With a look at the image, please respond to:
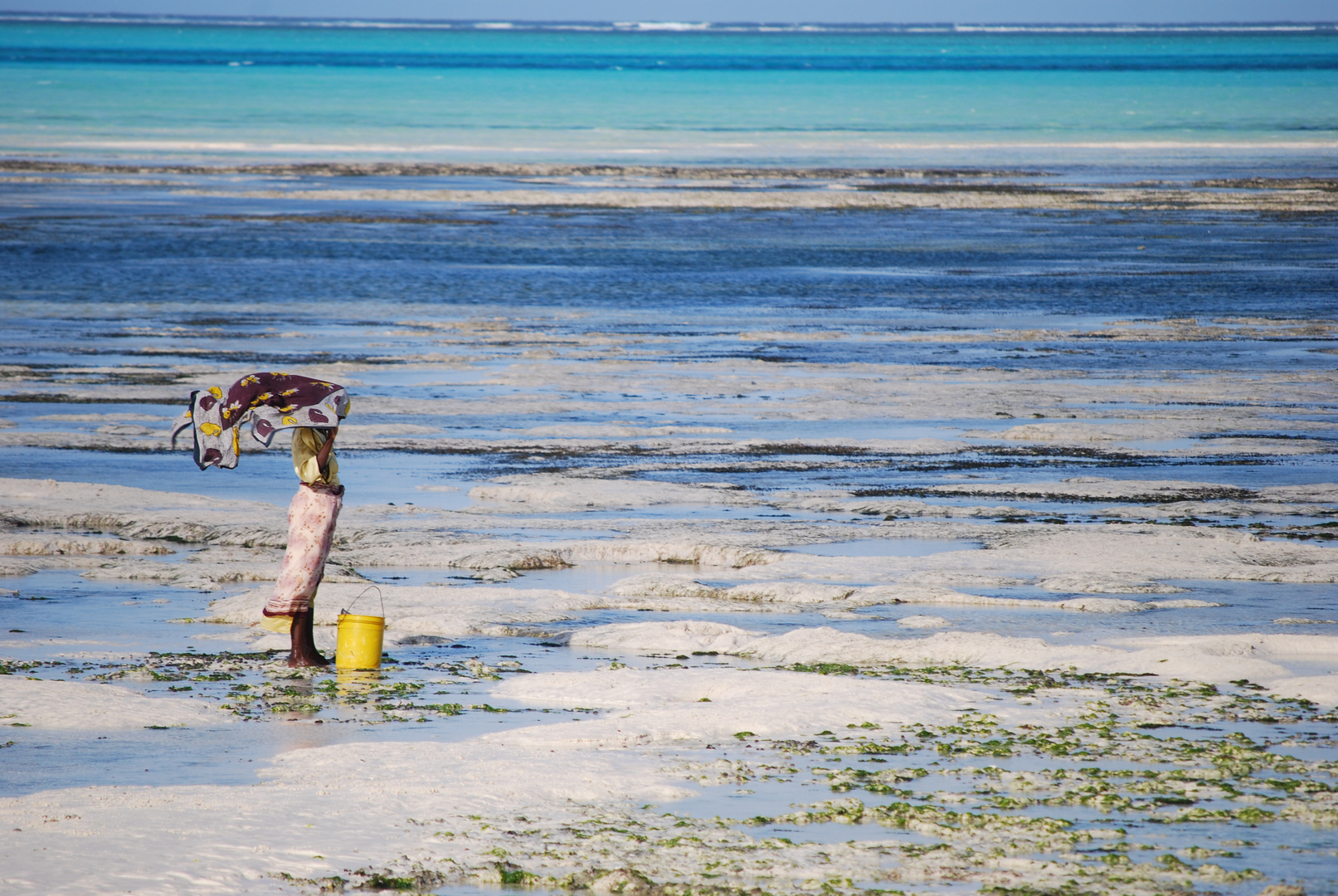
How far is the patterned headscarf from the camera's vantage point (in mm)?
7277

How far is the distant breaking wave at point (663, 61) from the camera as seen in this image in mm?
137125

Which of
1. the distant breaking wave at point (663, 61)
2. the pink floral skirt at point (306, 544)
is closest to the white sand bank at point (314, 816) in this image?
the pink floral skirt at point (306, 544)

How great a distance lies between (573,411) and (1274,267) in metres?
14.3

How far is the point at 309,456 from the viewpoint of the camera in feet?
24.5

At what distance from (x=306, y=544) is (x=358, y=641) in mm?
514

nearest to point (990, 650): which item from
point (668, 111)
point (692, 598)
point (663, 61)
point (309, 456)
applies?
point (692, 598)

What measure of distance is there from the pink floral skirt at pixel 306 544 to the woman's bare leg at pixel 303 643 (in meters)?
0.07

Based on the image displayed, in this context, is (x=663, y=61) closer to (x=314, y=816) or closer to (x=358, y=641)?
(x=358, y=641)

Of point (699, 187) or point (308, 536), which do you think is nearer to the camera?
point (308, 536)

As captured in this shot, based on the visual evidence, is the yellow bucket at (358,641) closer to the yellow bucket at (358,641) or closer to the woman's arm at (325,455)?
the yellow bucket at (358,641)

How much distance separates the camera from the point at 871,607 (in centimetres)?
838

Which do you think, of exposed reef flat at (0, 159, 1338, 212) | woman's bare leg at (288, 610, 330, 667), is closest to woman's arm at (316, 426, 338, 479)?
woman's bare leg at (288, 610, 330, 667)

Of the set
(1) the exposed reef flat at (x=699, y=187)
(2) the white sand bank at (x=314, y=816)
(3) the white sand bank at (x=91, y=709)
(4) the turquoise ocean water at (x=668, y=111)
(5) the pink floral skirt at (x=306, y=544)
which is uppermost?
(4) the turquoise ocean water at (x=668, y=111)

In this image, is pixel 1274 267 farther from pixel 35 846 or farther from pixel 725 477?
pixel 35 846
